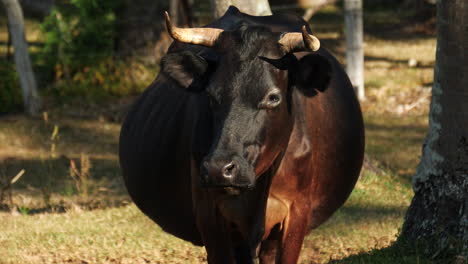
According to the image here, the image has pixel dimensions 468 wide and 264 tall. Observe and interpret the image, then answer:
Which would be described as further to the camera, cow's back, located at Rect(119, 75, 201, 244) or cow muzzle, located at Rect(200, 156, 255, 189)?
cow's back, located at Rect(119, 75, 201, 244)

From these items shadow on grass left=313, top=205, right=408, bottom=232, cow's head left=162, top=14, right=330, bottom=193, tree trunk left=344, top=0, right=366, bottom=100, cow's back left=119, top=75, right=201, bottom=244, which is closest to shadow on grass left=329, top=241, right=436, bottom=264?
cow's back left=119, top=75, right=201, bottom=244

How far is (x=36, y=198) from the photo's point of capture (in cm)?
1044

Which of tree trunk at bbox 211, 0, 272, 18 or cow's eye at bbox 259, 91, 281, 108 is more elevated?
cow's eye at bbox 259, 91, 281, 108

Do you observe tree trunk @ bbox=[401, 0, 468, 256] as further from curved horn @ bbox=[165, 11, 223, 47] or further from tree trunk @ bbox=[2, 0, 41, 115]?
tree trunk @ bbox=[2, 0, 41, 115]

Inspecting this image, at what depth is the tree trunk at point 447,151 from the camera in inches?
231

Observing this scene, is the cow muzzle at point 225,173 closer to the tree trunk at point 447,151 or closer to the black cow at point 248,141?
the black cow at point 248,141

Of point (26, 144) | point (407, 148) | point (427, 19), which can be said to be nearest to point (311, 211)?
point (407, 148)

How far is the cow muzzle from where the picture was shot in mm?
4043

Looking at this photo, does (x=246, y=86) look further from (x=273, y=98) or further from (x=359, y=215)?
(x=359, y=215)

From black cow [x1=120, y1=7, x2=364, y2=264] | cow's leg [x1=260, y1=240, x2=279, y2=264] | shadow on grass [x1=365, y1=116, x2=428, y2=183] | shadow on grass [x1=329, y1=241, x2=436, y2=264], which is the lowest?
shadow on grass [x1=365, y1=116, x2=428, y2=183]

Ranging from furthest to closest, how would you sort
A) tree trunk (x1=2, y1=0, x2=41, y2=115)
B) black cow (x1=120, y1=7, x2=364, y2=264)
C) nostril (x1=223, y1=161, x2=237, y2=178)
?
tree trunk (x1=2, y1=0, x2=41, y2=115), black cow (x1=120, y1=7, x2=364, y2=264), nostril (x1=223, y1=161, x2=237, y2=178)

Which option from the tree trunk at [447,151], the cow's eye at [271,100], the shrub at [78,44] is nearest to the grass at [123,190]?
the tree trunk at [447,151]

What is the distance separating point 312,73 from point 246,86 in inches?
19.7

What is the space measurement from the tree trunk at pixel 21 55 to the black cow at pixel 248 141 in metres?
8.90
